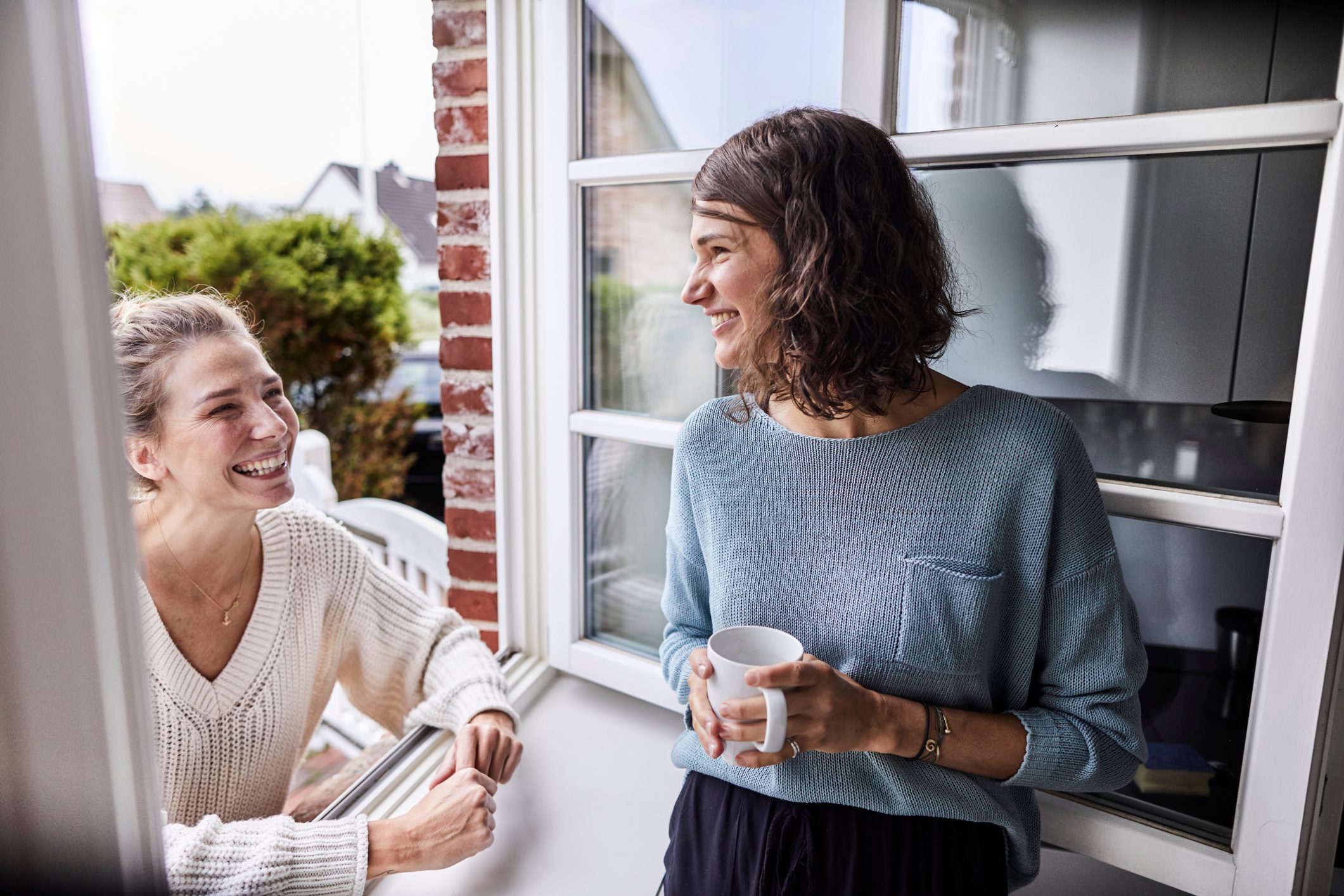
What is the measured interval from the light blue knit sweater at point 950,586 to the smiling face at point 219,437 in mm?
668

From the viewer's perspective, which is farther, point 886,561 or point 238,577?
point 238,577

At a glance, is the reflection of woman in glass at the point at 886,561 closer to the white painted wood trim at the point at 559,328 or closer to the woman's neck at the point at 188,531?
the white painted wood trim at the point at 559,328

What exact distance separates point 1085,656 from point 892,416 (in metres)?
0.35

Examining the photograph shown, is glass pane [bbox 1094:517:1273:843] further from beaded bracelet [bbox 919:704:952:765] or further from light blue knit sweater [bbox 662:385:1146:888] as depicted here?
beaded bracelet [bbox 919:704:952:765]

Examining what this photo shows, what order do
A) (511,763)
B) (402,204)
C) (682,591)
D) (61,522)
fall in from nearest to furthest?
(61,522)
(682,591)
(511,763)
(402,204)

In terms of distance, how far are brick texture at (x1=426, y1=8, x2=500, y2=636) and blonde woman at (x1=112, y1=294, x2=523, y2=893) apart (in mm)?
390

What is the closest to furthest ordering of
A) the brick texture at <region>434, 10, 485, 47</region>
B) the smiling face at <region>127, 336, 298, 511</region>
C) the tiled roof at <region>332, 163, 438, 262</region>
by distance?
the smiling face at <region>127, 336, 298, 511</region>
the brick texture at <region>434, 10, 485, 47</region>
the tiled roof at <region>332, 163, 438, 262</region>

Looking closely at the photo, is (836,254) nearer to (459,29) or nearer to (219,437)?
(219,437)

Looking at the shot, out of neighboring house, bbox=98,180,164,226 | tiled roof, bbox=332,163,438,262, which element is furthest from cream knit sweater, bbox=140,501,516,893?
Answer: tiled roof, bbox=332,163,438,262

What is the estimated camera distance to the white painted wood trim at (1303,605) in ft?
2.80

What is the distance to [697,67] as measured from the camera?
4.32 feet

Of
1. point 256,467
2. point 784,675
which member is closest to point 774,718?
point 784,675

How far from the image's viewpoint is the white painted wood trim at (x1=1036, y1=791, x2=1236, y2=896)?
1021 millimetres

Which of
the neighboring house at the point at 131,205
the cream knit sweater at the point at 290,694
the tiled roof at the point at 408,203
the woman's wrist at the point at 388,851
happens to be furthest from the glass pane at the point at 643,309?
the tiled roof at the point at 408,203
